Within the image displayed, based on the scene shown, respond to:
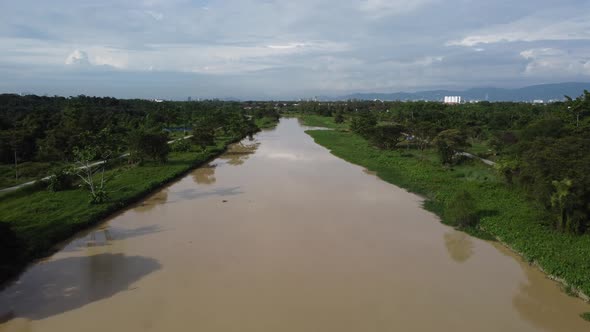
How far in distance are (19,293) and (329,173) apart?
17.9 metres

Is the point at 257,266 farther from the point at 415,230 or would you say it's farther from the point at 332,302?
the point at 415,230

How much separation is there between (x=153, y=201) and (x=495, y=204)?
14546 millimetres

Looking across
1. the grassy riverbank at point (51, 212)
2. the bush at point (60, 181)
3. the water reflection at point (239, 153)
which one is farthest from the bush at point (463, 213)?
the water reflection at point (239, 153)

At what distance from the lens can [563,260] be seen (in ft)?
→ 35.8

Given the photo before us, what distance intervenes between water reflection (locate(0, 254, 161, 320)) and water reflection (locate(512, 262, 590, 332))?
9428mm

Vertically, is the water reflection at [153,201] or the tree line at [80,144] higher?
the tree line at [80,144]

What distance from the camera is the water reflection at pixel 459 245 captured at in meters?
12.4

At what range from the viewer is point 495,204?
16.2 m

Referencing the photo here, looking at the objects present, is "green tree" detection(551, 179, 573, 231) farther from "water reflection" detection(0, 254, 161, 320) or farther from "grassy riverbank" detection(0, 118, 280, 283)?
"grassy riverbank" detection(0, 118, 280, 283)

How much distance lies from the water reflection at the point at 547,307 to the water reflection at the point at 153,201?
13882 mm

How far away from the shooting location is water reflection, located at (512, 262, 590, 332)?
8789 millimetres

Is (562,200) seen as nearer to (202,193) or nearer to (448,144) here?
(448,144)

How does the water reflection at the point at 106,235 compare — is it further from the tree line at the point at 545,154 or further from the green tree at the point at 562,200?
the tree line at the point at 545,154

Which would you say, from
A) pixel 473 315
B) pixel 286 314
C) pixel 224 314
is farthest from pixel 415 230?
pixel 224 314
